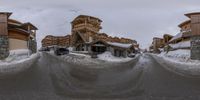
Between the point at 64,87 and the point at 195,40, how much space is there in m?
23.9

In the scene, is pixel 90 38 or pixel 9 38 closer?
pixel 9 38

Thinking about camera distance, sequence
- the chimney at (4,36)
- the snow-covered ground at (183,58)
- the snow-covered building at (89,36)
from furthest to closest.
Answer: the snow-covered building at (89,36) → the chimney at (4,36) → the snow-covered ground at (183,58)

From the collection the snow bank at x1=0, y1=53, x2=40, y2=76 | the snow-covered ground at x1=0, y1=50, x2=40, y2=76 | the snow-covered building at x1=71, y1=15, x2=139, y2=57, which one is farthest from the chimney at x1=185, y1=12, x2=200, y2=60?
the snow-covered building at x1=71, y1=15, x2=139, y2=57

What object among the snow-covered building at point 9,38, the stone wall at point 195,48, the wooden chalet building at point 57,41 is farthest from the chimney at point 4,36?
the wooden chalet building at point 57,41

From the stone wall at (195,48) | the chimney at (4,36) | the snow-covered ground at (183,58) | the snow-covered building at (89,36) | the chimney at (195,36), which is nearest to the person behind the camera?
the snow-covered ground at (183,58)

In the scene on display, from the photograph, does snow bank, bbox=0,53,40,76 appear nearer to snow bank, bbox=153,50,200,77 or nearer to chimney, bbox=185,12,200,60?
snow bank, bbox=153,50,200,77

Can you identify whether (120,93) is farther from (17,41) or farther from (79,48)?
(79,48)

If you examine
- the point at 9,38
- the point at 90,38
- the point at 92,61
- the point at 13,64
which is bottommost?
the point at 92,61

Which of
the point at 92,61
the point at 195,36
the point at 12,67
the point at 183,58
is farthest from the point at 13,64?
the point at 183,58

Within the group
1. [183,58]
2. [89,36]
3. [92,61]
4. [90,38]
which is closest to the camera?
[92,61]

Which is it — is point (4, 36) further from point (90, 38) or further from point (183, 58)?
point (90, 38)

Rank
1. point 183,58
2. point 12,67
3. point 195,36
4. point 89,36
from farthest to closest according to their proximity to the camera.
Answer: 1. point 89,36
2. point 183,58
3. point 195,36
4. point 12,67

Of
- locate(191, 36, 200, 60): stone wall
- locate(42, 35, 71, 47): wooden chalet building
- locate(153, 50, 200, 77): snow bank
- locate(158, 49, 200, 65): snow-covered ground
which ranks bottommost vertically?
locate(153, 50, 200, 77): snow bank

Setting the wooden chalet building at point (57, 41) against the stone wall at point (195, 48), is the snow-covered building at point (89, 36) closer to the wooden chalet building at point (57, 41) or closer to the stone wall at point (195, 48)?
the wooden chalet building at point (57, 41)
